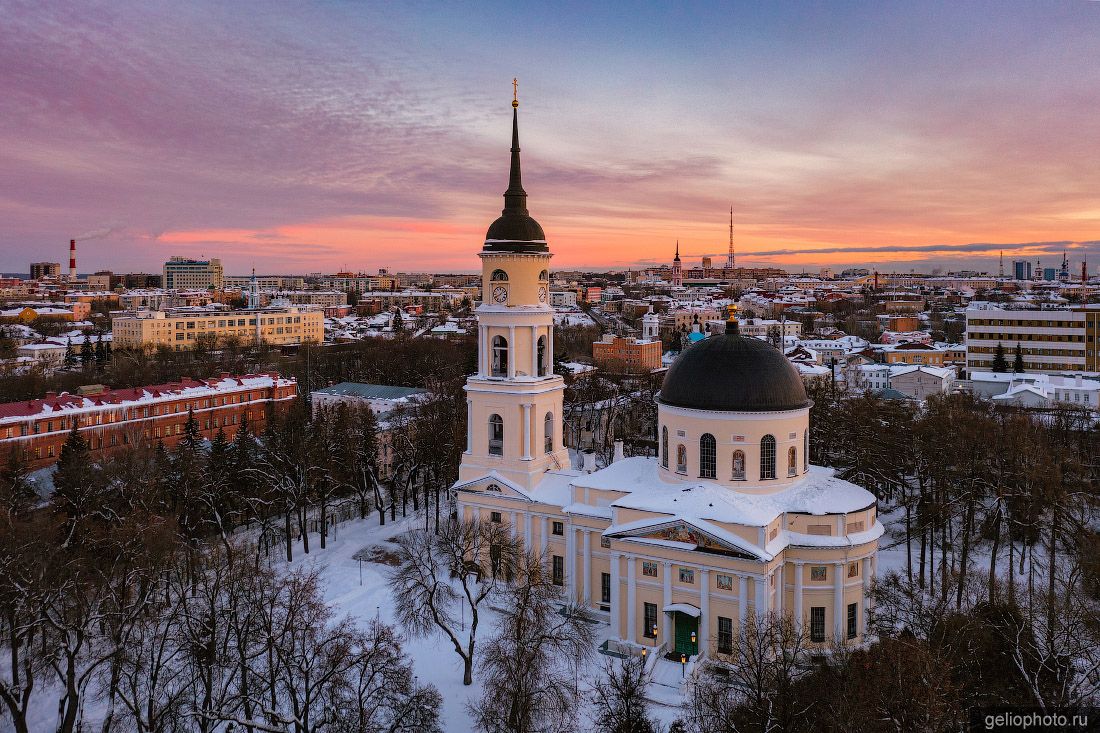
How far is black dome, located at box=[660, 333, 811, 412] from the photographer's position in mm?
25297

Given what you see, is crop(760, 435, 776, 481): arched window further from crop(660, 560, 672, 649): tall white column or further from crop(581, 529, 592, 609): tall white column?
crop(581, 529, 592, 609): tall white column

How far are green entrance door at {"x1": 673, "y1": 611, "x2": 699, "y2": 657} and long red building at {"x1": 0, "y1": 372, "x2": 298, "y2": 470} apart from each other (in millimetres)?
30376

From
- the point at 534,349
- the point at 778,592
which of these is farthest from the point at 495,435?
the point at 778,592

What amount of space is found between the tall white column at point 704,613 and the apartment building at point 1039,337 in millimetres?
63661

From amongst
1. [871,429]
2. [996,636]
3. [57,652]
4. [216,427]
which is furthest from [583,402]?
[57,652]

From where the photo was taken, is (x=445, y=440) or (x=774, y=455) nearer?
(x=774, y=455)

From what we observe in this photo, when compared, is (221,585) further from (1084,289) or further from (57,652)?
(1084,289)

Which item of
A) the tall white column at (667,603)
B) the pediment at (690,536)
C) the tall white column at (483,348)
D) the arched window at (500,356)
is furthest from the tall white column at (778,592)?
the tall white column at (483,348)

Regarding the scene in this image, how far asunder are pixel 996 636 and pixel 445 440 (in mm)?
27498

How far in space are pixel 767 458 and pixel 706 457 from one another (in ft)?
6.37

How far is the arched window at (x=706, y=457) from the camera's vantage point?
25797 mm

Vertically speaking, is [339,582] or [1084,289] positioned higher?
A: [1084,289]

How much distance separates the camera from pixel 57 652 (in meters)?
18.3

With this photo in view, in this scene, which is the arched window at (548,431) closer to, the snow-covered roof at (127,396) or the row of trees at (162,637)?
the row of trees at (162,637)
